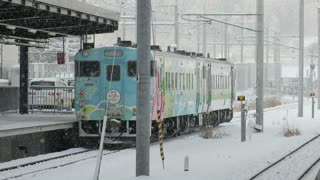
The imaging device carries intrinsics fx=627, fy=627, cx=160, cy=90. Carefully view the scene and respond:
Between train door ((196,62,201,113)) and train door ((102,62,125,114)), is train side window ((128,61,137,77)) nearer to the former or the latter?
train door ((102,62,125,114))

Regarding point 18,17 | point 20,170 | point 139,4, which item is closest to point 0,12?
point 18,17

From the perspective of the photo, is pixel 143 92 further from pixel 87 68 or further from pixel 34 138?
pixel 87 68

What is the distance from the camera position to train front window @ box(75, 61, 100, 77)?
19.6 meters

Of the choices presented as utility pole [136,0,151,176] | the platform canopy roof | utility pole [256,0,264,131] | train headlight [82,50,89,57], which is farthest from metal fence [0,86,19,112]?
utility pole [136,0,151,176]

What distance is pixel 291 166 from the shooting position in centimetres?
1581

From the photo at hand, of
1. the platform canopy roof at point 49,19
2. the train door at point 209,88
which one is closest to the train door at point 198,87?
the train door at point 209,88

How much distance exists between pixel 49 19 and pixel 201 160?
6.36 metres

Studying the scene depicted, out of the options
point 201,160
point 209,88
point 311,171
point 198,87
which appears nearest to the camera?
point 311,171

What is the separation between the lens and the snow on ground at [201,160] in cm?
1350

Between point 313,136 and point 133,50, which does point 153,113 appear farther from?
point 313,136

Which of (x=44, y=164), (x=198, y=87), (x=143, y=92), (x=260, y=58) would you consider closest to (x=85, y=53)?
(x=44, y=164)

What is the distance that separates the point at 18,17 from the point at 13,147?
3853mm

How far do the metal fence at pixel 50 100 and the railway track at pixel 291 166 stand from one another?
987cm

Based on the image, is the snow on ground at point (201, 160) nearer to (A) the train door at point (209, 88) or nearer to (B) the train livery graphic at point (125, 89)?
(B) the train livery graphic at point (125, 89)
